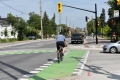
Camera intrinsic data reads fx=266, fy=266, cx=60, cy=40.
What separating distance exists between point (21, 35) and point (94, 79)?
63.8 m

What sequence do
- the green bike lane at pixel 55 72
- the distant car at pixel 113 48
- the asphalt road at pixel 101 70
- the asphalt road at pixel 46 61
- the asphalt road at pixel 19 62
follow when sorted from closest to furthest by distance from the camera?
the asphalt road at pixel 101 70, the green bike lane at pixel 55 72, the asphalt road at pixel 46 61, the asphalt road at pixel 19 62, the distant car at pixel 113 48

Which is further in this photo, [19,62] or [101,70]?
[19,62]

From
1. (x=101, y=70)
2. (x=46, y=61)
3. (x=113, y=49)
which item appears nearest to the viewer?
(x=101, y=70)

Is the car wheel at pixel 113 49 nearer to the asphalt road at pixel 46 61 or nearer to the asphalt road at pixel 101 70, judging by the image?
Answer: the asphalt road at pixel 46 61

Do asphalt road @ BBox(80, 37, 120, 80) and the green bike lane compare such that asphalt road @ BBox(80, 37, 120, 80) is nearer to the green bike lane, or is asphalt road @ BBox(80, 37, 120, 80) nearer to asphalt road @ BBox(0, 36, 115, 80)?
asphalt road @ BBox(0, 36, 115, 80)

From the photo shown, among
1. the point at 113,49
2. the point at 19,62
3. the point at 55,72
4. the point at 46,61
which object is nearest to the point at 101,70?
the point at 55,72

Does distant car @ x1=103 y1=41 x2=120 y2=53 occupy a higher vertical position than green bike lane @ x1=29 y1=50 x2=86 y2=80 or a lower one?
higher

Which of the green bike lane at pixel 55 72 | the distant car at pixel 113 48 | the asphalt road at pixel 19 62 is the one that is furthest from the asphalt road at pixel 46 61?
the distant car at pixel 113 48

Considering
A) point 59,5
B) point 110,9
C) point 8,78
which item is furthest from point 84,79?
point 110,9

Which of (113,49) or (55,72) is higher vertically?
(113,49)

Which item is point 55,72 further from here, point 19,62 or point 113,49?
point 113,49

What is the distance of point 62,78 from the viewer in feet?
32.1

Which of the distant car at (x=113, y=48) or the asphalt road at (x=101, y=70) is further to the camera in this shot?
the distant car at (x=113, y=48)

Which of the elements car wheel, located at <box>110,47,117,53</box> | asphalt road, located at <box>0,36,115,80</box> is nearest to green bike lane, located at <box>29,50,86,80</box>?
asphalt road, located at <box>0,36,115,80</box>
